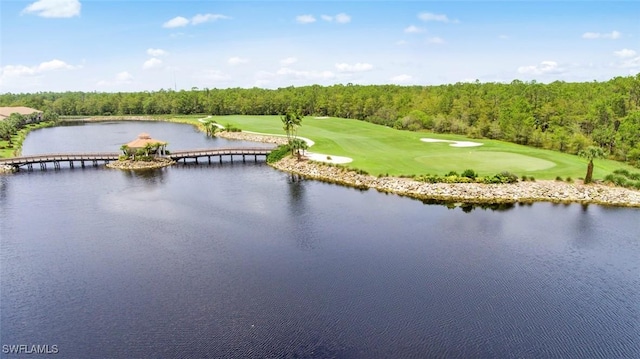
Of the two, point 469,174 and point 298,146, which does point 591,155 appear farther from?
point 298,146

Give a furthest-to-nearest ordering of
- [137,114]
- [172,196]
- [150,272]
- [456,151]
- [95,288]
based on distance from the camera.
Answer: [137,114]
[456,151]
[172,196]
[150,272]
[95,288]

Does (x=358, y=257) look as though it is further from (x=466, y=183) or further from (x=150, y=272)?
(x=466, y=183)

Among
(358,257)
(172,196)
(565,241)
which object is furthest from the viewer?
(172,196)

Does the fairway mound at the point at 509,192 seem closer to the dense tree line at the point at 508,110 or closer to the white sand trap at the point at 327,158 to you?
the white sand trap at the point at 327,158

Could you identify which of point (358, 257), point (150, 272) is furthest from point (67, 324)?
point (358, 257)

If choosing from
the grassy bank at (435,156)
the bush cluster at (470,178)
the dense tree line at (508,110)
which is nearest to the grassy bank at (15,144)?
the grassy bank at (435,156)

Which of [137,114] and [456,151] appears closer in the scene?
[456,151]

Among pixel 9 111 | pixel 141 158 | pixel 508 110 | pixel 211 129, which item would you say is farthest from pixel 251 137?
pixel 9 111

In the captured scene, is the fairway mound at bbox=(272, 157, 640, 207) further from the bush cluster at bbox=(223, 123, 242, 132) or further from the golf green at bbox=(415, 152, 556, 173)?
the bush cluster at bbox=(223, 123, 242, 132)
